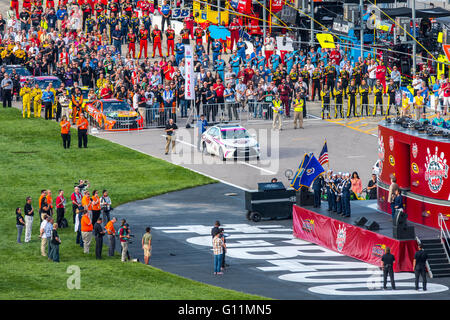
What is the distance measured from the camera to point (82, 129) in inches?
1945

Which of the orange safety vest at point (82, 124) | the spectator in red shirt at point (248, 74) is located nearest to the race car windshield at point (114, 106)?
the orange safety vest at point (82, 124)

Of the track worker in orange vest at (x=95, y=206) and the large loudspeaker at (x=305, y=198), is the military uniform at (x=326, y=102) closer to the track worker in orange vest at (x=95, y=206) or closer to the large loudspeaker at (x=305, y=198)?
the large loudspeaker at (x=305, y=198)

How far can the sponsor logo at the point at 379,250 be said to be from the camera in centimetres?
3269

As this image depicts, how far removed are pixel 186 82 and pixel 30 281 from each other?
22879 millimetres

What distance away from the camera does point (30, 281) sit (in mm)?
30875

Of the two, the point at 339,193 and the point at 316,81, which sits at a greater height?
the point at 316,81

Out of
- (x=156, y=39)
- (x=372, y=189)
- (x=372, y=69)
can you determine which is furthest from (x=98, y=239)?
(x=156, y=39)

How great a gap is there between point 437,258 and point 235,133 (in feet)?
55.1

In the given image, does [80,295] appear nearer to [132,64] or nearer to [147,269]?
[147,269]

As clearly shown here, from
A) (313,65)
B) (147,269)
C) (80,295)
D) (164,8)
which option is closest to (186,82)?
(313,65)

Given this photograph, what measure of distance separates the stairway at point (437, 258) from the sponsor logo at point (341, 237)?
2990mm

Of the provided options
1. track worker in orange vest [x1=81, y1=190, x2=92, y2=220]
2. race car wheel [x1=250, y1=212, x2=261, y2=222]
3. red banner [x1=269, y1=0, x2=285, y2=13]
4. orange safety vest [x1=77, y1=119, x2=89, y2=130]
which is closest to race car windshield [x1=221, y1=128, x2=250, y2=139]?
orange safety vest [x1=77, y1=119, x2=89, y2=130]

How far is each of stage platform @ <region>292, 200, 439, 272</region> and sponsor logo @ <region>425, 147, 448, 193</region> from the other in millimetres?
1325

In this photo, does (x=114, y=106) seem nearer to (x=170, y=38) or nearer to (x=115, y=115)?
(x=115, y=115)
